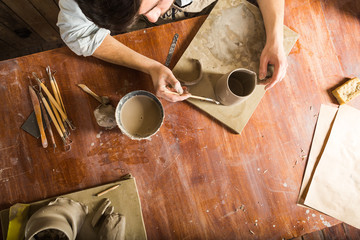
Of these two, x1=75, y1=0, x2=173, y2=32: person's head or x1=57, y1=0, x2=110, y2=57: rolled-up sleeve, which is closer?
x1=75, y1=0, x2=173, y2=32: person's head

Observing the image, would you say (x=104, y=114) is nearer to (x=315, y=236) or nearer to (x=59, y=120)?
(x=59, y=120)

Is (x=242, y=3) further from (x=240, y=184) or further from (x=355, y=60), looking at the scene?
(x=240, y=184)

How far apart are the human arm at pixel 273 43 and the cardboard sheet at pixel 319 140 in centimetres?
31

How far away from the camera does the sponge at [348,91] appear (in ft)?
3.44

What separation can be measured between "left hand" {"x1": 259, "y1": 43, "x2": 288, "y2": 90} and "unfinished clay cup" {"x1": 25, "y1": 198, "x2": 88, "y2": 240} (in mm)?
1010

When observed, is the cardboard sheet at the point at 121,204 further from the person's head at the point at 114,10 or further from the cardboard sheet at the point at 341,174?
the cardboard sheet at the point at 341,174

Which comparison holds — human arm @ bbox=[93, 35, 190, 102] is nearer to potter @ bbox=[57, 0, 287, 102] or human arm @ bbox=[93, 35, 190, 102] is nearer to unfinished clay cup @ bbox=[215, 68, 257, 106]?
potter @ bbox=[57, 0, 287, 102]

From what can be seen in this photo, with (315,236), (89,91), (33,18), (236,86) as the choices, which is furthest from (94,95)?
(315,236)

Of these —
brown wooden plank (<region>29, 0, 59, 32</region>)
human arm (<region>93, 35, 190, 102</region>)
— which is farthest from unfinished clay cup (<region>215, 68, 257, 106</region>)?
brown wooden plank (<region>29, 0, 59, 32</region>)

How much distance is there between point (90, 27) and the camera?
3.17 ft

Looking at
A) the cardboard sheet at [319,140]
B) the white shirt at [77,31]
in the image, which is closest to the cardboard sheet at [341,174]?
the cardboard sheet at [319,140]

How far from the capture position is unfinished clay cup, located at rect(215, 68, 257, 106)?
0.86 metres

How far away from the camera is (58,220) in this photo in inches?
29.3

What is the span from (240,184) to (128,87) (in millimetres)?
721
